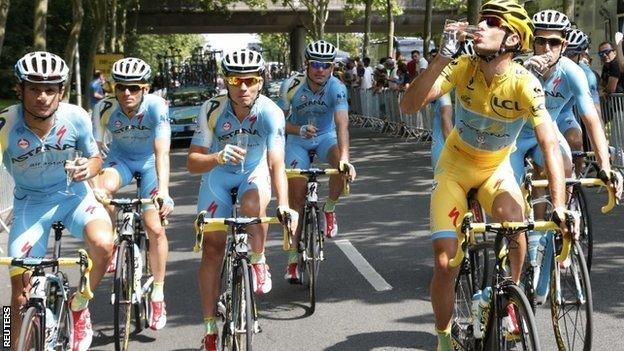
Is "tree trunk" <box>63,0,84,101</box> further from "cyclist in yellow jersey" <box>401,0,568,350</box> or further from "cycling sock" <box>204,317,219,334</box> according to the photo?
"cyclist in yellow jersey" <box>401,0,568,350</box>

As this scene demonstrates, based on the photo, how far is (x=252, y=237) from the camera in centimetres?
703

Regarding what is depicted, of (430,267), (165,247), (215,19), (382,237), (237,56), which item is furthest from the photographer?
(215,19)

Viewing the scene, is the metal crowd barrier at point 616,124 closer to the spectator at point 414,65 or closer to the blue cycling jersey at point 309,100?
the blue cycling jersey at point 309,100

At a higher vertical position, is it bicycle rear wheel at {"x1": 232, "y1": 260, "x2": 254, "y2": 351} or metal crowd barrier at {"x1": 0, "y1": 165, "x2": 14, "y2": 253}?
bicycle rear wheel at {"x1": 232, "y1": 260, "x2": 254, "y2": 351}

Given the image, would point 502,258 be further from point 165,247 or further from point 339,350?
point 165,247

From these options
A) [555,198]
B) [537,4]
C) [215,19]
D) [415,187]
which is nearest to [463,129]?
[555,198]

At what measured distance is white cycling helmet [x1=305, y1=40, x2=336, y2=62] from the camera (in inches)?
364

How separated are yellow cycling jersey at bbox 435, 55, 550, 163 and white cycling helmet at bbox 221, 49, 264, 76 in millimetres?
1401

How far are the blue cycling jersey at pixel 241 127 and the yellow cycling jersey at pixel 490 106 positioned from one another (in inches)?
51.8

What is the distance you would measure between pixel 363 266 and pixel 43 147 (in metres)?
4.60

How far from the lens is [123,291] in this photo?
282 inches

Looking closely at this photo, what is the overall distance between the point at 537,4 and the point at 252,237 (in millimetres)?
31648

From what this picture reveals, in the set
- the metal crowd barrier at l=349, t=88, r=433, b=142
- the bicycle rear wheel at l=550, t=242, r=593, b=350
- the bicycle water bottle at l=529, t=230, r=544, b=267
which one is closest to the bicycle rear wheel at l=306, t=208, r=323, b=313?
the bicycle water bottle at l=529, t=230, r=544, b=267

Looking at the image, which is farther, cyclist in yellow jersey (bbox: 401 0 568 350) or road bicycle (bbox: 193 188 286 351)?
road bicycle (bbox: 193 188 286 351)
